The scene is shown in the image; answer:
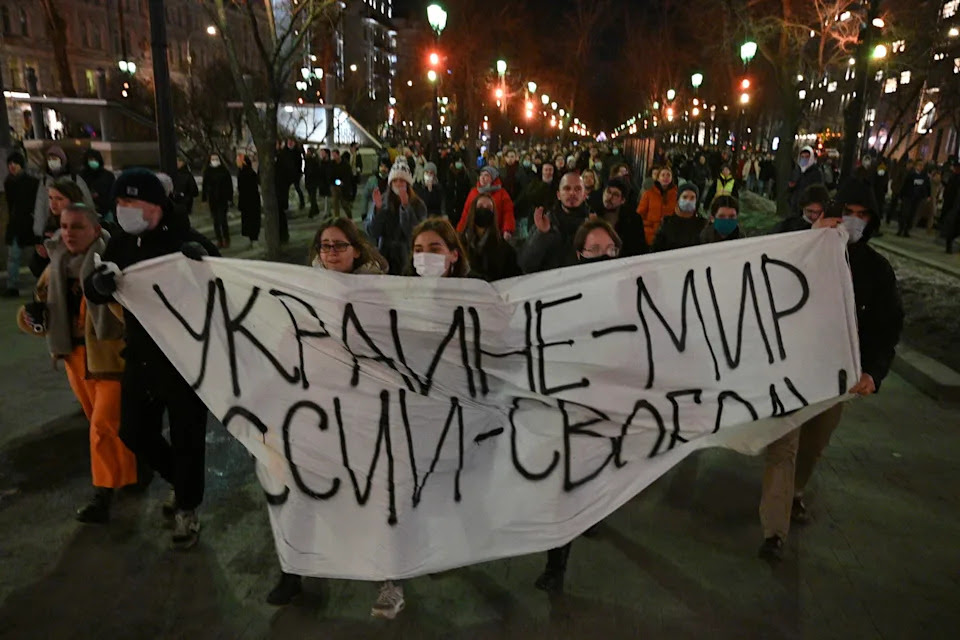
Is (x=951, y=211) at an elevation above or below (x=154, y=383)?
above

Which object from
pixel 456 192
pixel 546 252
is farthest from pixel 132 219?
pixel 456 192

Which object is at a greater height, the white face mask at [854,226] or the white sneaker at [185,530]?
the white face mask at [854,226]

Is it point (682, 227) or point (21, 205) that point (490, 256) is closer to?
point (682, 227)

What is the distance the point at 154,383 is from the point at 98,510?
97 cm

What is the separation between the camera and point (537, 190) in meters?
10.3

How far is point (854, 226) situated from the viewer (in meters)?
4.01

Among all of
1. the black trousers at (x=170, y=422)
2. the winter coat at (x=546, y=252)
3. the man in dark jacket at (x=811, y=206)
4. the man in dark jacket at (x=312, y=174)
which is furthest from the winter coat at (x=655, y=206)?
the man in dark jacket at (x=312, y=174)

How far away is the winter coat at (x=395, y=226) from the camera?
8.70 meters

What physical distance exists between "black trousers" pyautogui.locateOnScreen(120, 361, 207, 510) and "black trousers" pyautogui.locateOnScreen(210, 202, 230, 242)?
9.99 metres

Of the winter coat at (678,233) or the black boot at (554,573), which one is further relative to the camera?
the winter coat at (678,233)

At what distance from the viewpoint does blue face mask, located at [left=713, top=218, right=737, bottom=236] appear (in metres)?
5.82

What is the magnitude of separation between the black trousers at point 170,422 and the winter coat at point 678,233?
428 centimetres

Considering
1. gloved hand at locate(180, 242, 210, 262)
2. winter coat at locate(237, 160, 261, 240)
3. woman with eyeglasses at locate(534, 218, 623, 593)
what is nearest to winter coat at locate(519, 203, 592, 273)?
woman with eyeglasses at locate(534, 218, 623, 593)

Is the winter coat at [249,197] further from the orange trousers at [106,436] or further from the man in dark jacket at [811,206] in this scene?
the man in dark jacket at [811,206]
